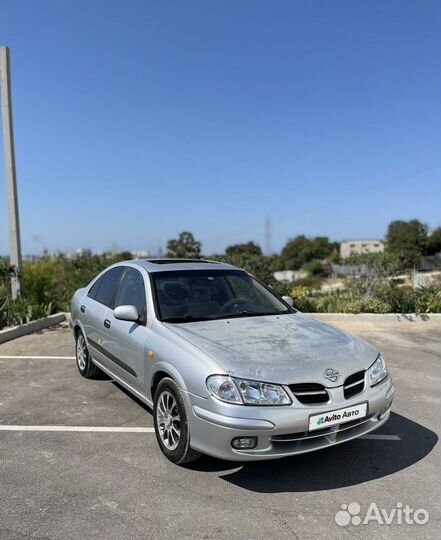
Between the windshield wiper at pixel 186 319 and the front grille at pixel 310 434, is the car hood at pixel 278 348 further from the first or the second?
the front grille at pixel 310 434

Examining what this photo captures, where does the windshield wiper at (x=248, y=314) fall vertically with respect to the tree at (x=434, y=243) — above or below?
below

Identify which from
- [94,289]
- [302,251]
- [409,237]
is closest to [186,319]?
[94,289]

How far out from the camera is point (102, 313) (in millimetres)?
5145

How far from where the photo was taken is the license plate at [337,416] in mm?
3064

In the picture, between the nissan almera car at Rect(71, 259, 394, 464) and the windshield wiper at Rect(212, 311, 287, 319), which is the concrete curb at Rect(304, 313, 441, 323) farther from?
the windshield wiper at Rect(212, 311, 287, 319)

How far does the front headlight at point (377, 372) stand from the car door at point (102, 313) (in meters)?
2.66

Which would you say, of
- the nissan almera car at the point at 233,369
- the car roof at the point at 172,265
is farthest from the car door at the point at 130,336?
the car roof at the point at 172,265

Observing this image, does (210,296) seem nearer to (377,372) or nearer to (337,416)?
(377,372)

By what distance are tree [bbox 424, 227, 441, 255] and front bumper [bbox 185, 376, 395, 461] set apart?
73965 mm

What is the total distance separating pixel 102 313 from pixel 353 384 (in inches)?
115

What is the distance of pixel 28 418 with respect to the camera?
4590 mm

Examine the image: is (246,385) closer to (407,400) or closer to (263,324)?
(263,324)

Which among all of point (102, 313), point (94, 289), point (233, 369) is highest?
point (94, 289)

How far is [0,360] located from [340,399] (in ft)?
18.7
